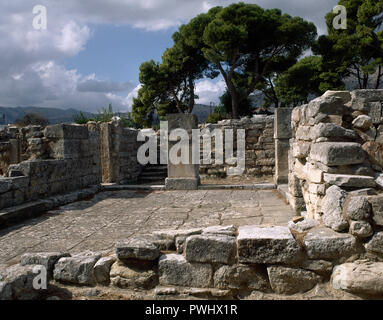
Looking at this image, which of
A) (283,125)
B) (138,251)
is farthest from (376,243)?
(283,125)

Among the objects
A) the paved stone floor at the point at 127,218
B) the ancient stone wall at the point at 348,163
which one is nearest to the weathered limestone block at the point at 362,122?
the ancient stone wall at the point at 348,163

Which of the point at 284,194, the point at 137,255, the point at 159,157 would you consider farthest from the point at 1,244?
the point at 159,157

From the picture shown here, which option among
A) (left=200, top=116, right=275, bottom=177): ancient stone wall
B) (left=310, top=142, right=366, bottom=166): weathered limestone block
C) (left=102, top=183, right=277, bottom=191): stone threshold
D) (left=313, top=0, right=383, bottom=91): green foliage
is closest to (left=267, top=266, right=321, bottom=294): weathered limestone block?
(left=310, top=142, right=366, bottom=166): weathered limestone block

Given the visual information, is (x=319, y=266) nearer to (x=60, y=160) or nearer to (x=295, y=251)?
(x=295, y=251)

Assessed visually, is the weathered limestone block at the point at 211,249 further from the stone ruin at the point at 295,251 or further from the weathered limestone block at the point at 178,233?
the weathered limestone block at the point at 178,233

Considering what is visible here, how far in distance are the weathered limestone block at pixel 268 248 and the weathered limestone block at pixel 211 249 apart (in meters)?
0.08

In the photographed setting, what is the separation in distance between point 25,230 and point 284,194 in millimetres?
4518

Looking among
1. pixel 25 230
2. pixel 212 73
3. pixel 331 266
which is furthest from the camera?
pixel 212 73

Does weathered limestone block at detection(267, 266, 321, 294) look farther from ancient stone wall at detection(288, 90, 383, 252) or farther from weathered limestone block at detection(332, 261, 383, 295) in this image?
ancient stone wall at detection(288, 90, 383, 252)

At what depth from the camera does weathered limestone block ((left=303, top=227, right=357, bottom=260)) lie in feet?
8.30

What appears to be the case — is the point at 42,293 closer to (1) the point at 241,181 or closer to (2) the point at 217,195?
(2) the point at 217,195

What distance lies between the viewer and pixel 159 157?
12.7 meters

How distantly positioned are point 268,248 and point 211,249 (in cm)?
45

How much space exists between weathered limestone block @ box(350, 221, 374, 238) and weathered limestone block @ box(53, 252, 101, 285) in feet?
7.05
